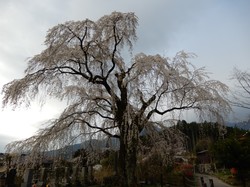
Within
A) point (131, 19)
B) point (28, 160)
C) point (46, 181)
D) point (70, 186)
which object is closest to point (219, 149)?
point (70, 186)

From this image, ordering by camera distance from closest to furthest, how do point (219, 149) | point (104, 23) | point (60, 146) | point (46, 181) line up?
point (60, 146), point (104, 23), point (46, 181), point (219, 149)

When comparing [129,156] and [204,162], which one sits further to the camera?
[204,162]

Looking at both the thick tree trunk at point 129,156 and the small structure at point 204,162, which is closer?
the thick tree trunk at point 129,156

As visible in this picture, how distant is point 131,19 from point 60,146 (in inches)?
229

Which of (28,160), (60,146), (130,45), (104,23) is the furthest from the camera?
(130,45)

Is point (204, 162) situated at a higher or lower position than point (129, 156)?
higher

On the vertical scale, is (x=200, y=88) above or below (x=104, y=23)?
below

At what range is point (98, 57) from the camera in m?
10.2

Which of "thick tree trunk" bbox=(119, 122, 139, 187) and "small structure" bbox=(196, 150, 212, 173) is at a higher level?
"small structure" bbox=(196, 150, 212, 173)

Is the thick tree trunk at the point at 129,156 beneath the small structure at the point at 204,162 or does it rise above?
beneath

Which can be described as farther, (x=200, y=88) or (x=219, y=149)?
(x=219, y=149)

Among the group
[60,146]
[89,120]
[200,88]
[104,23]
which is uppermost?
[104,23]

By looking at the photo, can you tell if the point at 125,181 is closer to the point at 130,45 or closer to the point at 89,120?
the point at 89,120

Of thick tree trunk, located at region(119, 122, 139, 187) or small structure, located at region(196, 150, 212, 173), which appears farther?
small structure, located at region(196, 150, 212, 173)
